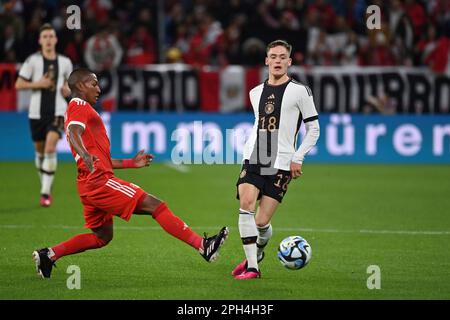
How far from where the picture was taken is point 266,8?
2291 cm

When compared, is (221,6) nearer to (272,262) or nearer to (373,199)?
(373,199)

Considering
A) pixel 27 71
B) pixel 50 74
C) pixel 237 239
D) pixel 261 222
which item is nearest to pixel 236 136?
pixel 50 74

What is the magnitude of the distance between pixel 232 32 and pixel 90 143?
1411cm

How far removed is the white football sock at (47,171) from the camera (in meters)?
13.4

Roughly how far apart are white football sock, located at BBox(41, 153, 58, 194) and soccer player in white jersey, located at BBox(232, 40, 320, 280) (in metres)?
5.56

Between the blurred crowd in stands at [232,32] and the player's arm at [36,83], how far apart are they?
6.79m

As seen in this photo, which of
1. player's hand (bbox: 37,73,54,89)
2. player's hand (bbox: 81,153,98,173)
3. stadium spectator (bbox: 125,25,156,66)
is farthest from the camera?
stadium spectator (bbox: 125,25,156,66)

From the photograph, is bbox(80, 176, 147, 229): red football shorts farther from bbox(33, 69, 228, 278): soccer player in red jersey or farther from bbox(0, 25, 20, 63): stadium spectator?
bbox(0, 25, 20, 63): stadium spectator

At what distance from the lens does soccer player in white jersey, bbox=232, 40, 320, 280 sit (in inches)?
329

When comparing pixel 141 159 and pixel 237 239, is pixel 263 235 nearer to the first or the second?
pixel 141 159

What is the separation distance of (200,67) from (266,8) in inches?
121

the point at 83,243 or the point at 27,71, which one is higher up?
the point at 27,71

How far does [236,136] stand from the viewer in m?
18.9

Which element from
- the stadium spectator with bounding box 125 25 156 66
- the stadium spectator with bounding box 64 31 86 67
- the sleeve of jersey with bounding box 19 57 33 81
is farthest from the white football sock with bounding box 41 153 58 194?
the stadium spectator with bounding box 125 25 156 66
